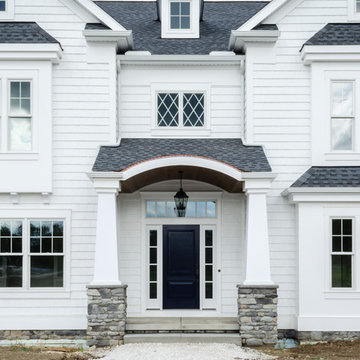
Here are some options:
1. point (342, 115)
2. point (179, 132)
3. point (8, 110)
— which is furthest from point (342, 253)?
point (8, 110)

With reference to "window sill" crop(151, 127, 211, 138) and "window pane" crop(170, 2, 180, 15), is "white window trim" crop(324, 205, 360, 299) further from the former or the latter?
"window pane" crop(170, 2, 180, 15)

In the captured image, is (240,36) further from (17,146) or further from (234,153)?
(17,146)

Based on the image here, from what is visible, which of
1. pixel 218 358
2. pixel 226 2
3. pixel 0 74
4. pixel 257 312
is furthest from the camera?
pixel 226 2

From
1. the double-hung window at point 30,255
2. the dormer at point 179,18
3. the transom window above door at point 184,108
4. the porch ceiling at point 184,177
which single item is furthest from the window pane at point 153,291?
the dormer at point 179,18

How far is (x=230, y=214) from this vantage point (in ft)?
45.9

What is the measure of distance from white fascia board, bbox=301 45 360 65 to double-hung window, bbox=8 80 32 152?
6310mm

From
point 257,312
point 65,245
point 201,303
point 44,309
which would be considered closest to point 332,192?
point 257,312

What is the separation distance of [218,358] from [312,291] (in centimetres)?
301

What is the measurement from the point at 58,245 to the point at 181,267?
2.95m

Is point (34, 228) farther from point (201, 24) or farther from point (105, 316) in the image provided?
point (201, 24)

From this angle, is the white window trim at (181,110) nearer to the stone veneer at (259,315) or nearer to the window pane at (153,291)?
the window pane at (153,291)

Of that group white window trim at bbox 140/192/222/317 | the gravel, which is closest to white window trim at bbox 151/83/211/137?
white window trim at bbox 140/192/222/317

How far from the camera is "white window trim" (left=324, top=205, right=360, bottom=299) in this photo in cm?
1284

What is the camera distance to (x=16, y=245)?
13250 millimetres
